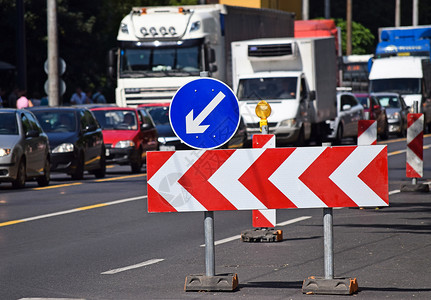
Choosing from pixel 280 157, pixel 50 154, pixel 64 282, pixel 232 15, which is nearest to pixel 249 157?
pixel 280 157

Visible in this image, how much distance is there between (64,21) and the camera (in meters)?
56.4

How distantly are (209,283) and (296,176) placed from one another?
106 centimetres

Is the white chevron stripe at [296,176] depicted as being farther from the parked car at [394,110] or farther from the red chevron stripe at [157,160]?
the parked car at [394,110]

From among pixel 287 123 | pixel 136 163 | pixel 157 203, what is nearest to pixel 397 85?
pixel 287 123

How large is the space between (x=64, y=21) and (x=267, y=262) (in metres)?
46.8

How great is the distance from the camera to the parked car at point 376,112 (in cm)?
3925

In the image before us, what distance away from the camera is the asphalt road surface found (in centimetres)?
927

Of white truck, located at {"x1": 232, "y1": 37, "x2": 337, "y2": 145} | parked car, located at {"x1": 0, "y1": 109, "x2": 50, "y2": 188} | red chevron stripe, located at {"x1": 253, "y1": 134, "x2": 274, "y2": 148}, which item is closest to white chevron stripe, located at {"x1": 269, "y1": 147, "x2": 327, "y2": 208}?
red chevron stripe, located at {"x1": 253, "y1": 134, "x2": 274, "y2": 148}

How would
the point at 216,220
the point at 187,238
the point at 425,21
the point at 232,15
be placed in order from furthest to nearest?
1. the point at 425,21
2. the point at 232,15
3. the point at 216,220
4. the point at 187,238

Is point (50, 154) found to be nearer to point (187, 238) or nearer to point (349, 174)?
point (187, 238)

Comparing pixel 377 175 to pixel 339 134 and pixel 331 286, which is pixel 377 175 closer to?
pixel 331 286

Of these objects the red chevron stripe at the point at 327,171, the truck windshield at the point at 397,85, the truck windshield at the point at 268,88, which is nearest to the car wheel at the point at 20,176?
the truck windshield at the point at 268,88

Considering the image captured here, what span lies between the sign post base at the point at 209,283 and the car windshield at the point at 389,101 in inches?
1370

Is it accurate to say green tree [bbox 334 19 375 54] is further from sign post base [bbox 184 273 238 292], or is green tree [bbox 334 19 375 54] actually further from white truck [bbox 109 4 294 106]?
sign post base [bbox 184 273 238 292]
